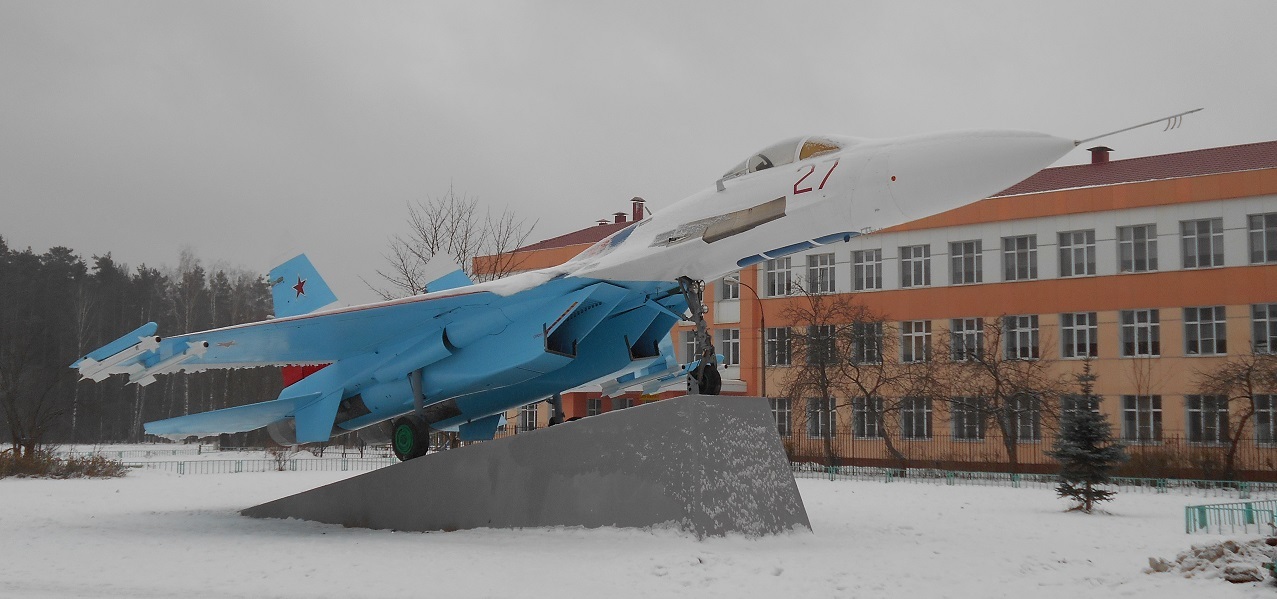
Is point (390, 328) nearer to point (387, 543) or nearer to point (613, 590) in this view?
point (387, 543)

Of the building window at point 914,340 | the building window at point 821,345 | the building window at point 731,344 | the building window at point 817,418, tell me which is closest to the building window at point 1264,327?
the building window at point 914,340

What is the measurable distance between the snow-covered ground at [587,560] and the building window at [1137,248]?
18815 mm

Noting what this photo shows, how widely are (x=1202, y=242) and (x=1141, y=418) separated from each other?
5.61 metres

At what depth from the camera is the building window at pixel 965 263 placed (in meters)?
31.8

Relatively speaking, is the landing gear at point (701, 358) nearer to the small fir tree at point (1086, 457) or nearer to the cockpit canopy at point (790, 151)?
the cockpit canopy at point (790, 151)

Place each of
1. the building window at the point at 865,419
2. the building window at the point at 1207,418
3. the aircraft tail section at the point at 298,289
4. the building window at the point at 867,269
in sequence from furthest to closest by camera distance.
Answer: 1. the building window at the point at 867,269
2. the building window at the point at 865,419
3. the building window at the point at 1207,418
4. the aircraft tail section at the point at 298,289

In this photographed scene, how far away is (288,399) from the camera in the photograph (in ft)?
40.3

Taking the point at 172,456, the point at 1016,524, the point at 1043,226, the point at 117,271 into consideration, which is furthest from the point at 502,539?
the point at 117,271

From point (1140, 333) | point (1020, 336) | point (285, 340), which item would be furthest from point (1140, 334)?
point (285, 340)

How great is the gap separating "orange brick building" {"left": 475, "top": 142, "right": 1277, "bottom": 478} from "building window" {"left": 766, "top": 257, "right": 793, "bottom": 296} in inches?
2.7

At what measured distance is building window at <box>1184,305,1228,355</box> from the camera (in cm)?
2778

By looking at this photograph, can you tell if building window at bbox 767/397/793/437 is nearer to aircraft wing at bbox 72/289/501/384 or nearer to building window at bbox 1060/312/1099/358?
building window at bbox 1060/312/1099/358

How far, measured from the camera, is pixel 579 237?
40.7 metres

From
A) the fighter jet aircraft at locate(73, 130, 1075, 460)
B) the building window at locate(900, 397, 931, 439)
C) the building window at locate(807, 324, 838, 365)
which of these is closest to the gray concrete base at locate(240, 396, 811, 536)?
the fighter jet aircraft at locate(73, 130, 1075, 460)
